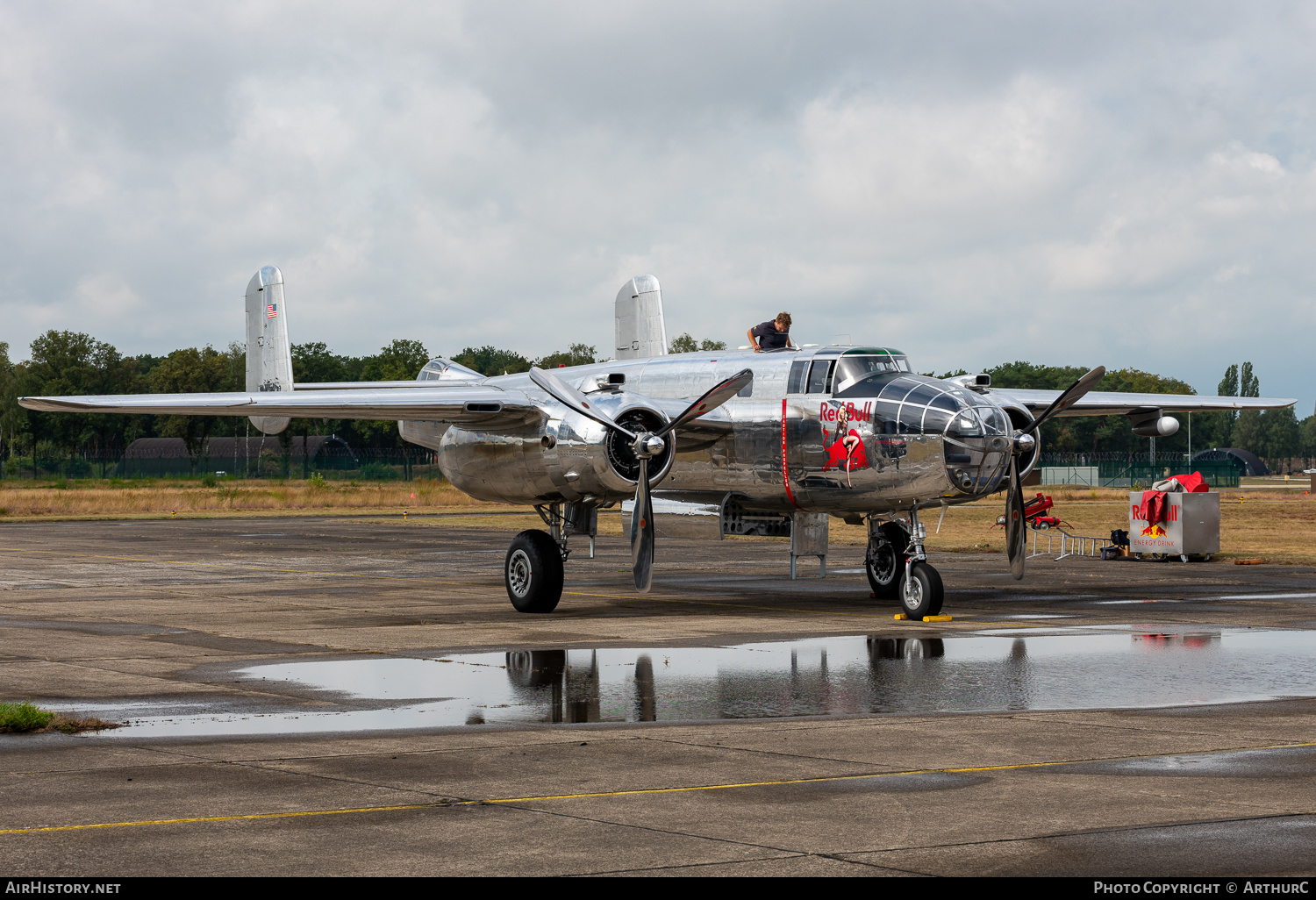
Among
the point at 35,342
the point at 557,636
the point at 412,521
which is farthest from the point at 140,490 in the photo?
the point at 557,636

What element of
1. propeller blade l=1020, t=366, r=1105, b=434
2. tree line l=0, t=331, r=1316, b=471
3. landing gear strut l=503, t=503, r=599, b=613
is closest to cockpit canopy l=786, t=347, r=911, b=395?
propeller blade l=1020, t=366, r=1105, b=434

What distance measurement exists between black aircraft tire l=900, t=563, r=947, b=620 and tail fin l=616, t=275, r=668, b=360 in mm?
11687

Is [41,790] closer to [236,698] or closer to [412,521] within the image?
[236,698]

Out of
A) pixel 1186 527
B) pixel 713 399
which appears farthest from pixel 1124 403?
pixel 713 399

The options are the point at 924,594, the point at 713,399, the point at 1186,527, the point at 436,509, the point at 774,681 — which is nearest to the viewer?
the point at 774,681

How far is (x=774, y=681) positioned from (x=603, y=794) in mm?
5132

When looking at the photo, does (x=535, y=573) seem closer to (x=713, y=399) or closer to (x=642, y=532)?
(x=642, y=532)

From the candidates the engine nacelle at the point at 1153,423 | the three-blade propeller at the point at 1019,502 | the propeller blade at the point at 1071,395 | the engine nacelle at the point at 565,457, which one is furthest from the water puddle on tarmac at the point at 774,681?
the engine nacelle at the point at 1153,423

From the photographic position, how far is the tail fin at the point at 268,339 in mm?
29484

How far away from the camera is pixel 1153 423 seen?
75.2 ft

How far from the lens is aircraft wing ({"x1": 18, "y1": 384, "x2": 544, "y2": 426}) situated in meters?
19.6

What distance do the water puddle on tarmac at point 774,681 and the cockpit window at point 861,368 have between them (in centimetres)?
420

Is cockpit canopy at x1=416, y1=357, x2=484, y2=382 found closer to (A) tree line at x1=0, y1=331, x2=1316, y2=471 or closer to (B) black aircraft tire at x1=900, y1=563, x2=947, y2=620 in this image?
(B) black aircraft tire at x1=900, y1=563, x2=947, y2=620

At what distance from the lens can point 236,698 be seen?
38.2ft
